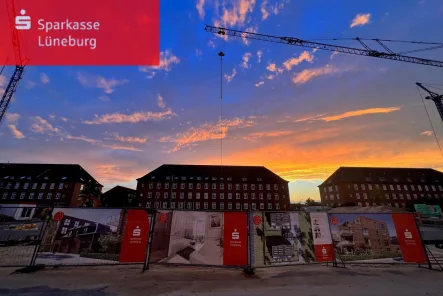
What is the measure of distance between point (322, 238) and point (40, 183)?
74744 mm

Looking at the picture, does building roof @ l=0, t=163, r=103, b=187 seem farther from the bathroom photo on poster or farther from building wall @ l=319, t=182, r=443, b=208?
building wall @ l=319, t=182, r=443, b=208

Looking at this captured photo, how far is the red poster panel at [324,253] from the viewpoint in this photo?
8.33 meters

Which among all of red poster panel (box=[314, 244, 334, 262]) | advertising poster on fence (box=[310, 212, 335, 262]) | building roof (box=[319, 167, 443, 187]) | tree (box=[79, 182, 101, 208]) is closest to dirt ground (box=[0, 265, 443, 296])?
red poster panel (box=[314, 244, 334, 262])

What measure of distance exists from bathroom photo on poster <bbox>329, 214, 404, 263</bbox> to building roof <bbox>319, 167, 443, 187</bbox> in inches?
2774

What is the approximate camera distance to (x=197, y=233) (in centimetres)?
795

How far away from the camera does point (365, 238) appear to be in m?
8.84

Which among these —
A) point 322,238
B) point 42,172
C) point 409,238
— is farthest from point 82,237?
point 42,172

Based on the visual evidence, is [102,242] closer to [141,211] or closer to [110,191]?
[141,211]

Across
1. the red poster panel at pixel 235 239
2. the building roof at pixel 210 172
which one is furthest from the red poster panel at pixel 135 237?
the building roof at pixel 210 172

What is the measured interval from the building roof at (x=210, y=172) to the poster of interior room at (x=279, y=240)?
56688 millimetres

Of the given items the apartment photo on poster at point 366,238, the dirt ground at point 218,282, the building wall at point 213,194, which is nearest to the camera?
the dirt ground at point 218,282

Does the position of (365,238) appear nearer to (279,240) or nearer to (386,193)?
(279,240)

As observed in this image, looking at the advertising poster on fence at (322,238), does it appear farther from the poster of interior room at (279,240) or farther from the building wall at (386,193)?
the building wall at (386,193)

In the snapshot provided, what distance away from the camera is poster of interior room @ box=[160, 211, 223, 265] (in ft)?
25.2
